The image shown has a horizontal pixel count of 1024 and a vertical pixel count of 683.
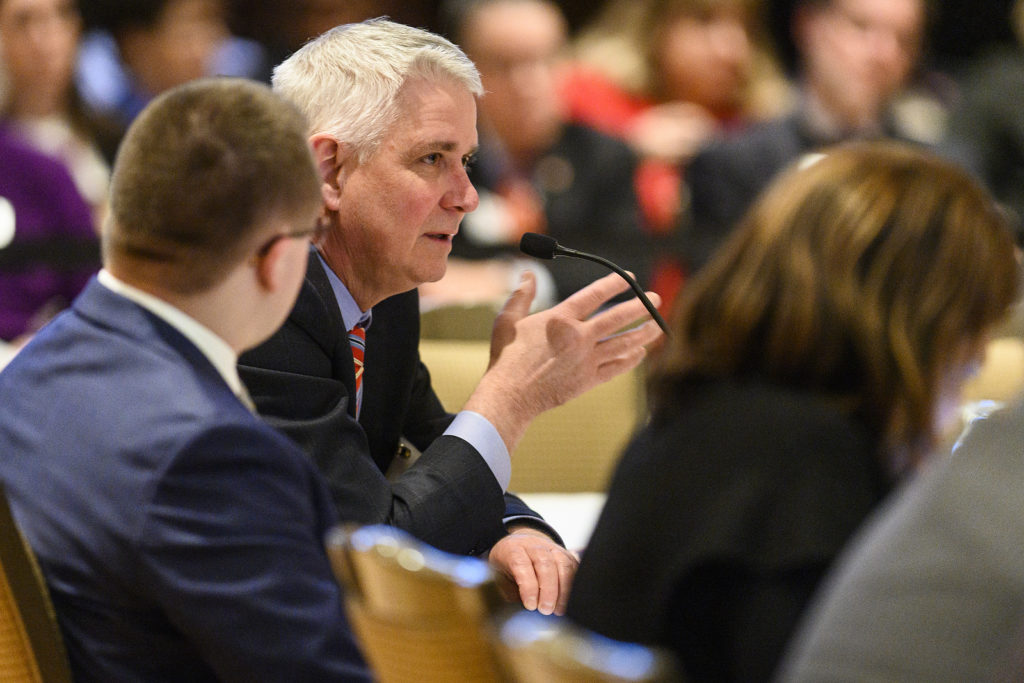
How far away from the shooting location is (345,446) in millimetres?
1783

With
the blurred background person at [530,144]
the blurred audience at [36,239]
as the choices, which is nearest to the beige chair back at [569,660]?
the blurred audience at [36,239]

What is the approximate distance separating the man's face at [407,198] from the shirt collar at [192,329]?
1.91ft

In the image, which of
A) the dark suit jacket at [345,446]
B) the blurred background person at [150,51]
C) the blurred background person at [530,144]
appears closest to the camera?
the dark suit jacket at [345,446]

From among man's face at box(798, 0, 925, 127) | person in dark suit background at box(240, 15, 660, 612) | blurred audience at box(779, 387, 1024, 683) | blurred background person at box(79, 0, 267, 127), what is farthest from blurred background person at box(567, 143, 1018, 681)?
blurred background person at box(79, 0, 267, 127)

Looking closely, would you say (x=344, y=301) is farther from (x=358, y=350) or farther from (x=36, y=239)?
(x=36, y=239)

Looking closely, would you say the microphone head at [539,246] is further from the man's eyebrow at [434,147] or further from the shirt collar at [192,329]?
the shirt collar at [192,329]

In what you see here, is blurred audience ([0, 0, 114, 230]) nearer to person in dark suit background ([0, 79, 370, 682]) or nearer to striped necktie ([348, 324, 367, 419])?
striped necktie ([348, 324, 367, 419])

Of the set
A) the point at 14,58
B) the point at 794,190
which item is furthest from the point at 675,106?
the point at 794,190

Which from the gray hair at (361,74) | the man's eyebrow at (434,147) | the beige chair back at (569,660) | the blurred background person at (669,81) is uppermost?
the gray hair at (361,74)

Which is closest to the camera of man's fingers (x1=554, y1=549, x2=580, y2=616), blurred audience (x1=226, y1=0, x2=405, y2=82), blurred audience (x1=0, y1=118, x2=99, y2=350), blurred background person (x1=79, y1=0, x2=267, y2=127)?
man's fingers (x1=554, y1=549, x2=580, y2=616)

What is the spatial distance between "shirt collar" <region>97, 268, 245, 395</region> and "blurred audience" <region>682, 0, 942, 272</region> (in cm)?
318

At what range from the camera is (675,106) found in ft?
17.1

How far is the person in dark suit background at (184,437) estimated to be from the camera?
4.23 ft

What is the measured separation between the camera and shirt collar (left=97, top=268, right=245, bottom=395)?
1411 mm
